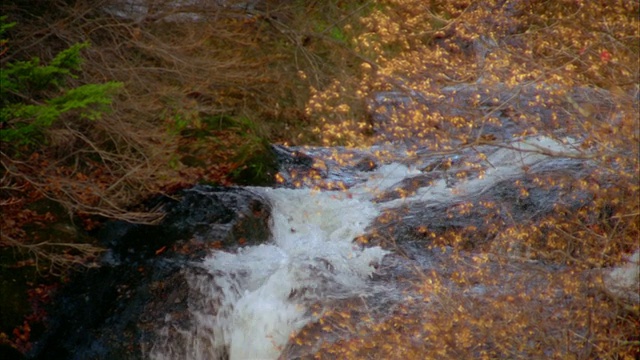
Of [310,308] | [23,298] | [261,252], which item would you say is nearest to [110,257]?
[23,298]

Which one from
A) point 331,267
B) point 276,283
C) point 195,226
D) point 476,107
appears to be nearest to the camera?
point 276,283

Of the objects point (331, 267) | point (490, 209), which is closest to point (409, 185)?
point (490, 209)

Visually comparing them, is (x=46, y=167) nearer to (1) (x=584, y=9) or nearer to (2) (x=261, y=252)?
(2) (x=261, y=252)

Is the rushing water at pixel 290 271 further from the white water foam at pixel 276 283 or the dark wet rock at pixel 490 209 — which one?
the dark wet rock at pixel 490 209

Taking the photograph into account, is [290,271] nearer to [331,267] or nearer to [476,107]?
[331,267]

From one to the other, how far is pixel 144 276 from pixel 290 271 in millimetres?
1573

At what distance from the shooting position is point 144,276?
8.50m

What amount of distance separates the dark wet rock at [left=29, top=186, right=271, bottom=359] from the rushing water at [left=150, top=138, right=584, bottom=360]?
18 cm

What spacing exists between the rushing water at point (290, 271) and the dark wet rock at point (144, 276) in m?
0.18

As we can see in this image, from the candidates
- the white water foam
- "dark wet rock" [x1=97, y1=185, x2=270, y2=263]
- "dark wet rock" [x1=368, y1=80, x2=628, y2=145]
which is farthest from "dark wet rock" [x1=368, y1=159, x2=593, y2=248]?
"dark wet rock" [x1=97, y1=185, x2=270, y2=263]

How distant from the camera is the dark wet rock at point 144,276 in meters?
7.65

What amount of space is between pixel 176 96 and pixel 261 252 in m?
2.68

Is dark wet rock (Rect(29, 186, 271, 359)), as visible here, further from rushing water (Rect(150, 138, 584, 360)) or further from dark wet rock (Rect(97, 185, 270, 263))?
rushing water (Rect(150, 138, 584, 360))

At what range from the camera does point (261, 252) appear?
9.13 meters
